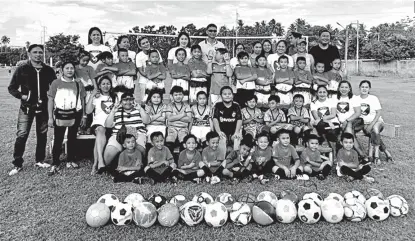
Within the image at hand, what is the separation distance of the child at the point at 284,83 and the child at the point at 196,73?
4.55 feet

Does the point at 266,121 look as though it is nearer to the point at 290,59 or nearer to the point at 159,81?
the point at 290,59

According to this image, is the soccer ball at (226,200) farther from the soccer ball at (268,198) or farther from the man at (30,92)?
the man at (30,92)

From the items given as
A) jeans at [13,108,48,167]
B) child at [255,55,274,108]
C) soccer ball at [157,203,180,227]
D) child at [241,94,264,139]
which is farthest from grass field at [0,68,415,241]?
child at [255,55,274,108]

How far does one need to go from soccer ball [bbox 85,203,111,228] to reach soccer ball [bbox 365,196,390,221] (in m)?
3.06

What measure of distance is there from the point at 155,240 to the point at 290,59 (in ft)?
16.0

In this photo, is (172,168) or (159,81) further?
(159,81)

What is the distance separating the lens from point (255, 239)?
389 centimetres

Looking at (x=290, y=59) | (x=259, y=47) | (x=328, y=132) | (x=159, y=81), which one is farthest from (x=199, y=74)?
(x=328, y=132)

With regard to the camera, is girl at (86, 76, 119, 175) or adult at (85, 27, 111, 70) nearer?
girl at (86, 76, 119, 175)

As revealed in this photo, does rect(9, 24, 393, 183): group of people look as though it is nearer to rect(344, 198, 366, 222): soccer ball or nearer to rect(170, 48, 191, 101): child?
rect(170, 48, 191, 101): child

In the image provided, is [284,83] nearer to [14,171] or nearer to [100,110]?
[100,110]

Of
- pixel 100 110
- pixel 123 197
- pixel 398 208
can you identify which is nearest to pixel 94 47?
pixel 100 110

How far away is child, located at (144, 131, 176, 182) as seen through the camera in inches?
219

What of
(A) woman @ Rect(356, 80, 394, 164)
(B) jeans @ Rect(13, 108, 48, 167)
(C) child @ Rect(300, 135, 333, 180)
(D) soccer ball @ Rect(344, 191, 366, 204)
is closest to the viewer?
(D) soccer ball @ Rect(344, 191, 366, 204)
